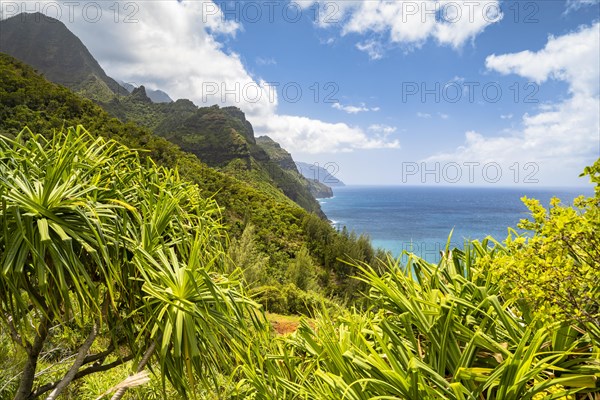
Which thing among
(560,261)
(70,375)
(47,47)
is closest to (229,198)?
(70,375)

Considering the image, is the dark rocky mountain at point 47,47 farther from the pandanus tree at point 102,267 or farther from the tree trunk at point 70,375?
the tree trunk at point 70,375

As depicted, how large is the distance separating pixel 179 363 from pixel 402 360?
115cm

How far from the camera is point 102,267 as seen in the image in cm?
152

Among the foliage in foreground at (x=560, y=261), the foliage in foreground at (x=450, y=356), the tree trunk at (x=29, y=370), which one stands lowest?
the tree trunk at (x=29, y=370)

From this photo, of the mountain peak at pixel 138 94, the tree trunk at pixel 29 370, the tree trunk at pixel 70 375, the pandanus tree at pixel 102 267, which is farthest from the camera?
the mountain peak at pixel 138 94

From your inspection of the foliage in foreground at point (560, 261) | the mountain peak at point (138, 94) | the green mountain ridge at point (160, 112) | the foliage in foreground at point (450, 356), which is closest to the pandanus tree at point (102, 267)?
the foliage in foreground at point (450, 356)

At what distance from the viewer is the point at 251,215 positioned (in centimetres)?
2514

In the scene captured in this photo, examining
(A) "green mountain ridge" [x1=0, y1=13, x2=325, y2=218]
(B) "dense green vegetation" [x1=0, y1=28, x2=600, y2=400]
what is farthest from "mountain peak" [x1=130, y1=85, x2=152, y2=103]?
(B) "dense green vegetation" [x1=0, y1=28, x2=600, y2=400]

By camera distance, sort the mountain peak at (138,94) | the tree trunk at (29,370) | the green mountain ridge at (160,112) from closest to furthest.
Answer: the tree trunk at (29,370) < the green mountain ridge at (160,112) < the mountain peak at (138,94)

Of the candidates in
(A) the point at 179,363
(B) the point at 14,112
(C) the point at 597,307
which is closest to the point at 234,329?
(A) the point at 179,363

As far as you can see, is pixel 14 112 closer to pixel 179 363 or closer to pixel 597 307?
pixel 179 363

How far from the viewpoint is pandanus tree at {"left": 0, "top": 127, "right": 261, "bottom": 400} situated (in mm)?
1485

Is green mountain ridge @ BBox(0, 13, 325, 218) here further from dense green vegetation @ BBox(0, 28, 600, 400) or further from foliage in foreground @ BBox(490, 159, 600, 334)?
foliage in foreground @ BBox(490, 159, 600, 334)

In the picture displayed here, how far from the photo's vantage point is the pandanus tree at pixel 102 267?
4.87ft
